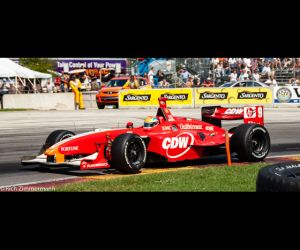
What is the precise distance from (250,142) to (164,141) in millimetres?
1588

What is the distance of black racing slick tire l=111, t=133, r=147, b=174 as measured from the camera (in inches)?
376

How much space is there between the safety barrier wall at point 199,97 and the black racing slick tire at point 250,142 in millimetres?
16527

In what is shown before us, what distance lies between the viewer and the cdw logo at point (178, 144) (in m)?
10.5

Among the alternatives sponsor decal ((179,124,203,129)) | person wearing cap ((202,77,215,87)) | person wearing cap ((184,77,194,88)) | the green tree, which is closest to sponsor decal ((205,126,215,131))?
sponsor decal ((179,124,203,129))

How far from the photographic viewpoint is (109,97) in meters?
29.2

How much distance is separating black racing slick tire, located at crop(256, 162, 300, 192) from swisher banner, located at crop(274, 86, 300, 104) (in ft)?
69.1

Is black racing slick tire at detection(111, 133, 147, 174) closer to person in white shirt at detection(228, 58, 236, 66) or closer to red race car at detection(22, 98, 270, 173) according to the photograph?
red race car at detection(22, 98, 270, 173)

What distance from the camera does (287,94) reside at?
90.8ft

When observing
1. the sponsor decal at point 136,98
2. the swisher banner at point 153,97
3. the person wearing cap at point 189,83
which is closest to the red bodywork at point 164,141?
the swisher banner at point 153,97

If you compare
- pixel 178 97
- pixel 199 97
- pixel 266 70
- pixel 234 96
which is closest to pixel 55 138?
pixel 234 96

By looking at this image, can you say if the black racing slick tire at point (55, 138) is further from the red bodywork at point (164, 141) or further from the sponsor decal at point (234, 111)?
the sponsor decal at point (234, 111)
